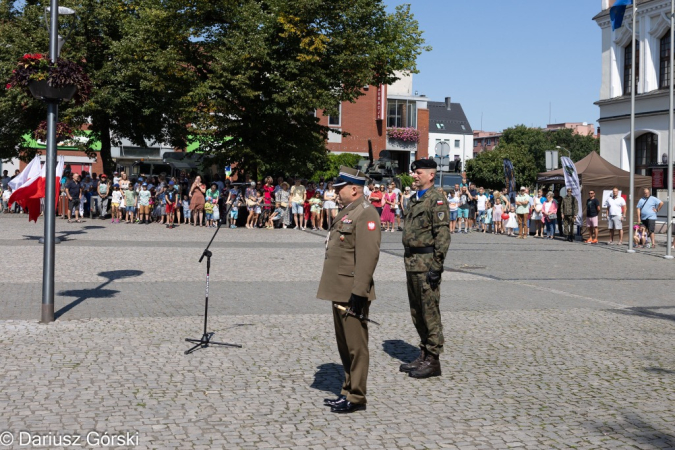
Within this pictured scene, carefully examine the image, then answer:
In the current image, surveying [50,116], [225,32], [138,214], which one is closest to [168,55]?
[225,32]

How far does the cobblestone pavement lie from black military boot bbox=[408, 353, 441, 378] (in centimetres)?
9

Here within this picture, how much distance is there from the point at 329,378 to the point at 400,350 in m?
1.49

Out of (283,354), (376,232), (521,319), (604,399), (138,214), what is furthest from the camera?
(138,214)

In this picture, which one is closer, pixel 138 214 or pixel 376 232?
pixel 376 232

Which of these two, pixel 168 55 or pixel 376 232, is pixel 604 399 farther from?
pixel 168 55

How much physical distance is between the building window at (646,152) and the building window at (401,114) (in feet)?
100

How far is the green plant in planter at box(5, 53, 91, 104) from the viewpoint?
31.0 ft

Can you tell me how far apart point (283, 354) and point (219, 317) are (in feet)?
7.35

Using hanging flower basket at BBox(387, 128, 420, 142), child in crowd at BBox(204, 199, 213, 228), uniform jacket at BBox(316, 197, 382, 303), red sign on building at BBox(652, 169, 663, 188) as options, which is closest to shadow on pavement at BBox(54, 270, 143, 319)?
uniform jacket at BBox(316, 197, 382, 303)

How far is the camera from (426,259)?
727cm

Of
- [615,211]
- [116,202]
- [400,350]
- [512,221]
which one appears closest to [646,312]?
[400,350]

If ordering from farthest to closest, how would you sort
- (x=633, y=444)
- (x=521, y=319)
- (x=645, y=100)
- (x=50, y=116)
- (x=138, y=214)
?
1. (x=645, y=100)
2. (x=138, y=214)
3. (x=521, y=319)
4. (x=50, y=116)
5. (x=633, y=444)

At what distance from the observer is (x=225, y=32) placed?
30.1m

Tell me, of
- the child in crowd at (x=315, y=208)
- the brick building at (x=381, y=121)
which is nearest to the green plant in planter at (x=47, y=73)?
the child in crowd at (x=315, y=208)
